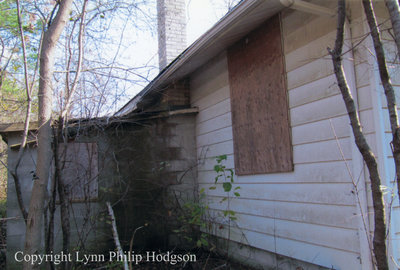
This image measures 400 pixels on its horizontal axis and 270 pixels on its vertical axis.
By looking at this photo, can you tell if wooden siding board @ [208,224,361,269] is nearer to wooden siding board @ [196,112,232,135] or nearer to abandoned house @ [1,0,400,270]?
abandoned house @ [1,0,400,270]

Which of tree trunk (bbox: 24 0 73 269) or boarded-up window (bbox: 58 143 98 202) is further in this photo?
boarded-up window (bbox: 58 143 98 202)

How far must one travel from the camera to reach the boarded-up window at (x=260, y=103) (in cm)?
394

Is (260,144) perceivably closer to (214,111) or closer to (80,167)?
(214,111)

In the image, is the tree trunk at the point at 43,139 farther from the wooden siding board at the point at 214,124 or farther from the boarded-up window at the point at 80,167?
the wooden siding board at the point at 214,124

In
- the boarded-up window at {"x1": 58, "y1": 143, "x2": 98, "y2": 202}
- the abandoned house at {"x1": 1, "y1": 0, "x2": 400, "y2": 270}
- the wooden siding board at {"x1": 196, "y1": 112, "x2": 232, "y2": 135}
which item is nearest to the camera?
the abandoned house at {"x1": 1, "y1": 0, "x2": 400, "y2": 270}

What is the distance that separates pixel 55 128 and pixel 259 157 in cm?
271

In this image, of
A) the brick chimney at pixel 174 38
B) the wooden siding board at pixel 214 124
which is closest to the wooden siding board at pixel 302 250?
the wooden siding board at pixel 214 124

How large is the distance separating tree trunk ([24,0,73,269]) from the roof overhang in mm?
1813

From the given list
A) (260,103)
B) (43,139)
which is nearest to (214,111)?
(260,103)

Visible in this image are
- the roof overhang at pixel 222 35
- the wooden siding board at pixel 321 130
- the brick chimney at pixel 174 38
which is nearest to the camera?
the wooden siding board at pixel 321 130

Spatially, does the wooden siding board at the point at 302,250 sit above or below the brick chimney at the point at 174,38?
below

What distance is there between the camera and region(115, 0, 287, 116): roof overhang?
3572 millimetres

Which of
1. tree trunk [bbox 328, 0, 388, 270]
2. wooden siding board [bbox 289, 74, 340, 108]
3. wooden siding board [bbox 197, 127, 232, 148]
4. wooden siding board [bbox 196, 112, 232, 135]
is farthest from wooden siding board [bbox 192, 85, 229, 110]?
tree trunk [bbox 328, 0, 388, 270]

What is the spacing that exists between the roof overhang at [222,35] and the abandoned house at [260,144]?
0.08 ft
